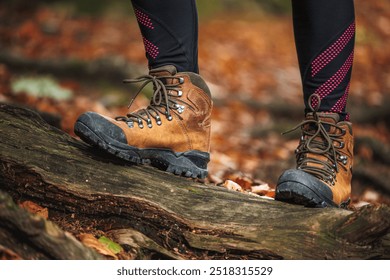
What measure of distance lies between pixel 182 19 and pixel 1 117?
0.85 m

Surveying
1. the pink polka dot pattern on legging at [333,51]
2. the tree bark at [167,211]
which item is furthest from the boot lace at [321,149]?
the tree bark at [167,211]

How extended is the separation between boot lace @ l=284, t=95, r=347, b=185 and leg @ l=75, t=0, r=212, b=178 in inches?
16.9

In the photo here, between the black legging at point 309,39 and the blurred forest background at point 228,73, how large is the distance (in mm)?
874

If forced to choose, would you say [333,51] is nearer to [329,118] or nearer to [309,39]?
[309,39]

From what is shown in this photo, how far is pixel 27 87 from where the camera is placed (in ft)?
17.5

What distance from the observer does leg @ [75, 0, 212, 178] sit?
2039 mm

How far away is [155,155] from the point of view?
209 centimetres

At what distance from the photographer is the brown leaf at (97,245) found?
1.69 meters

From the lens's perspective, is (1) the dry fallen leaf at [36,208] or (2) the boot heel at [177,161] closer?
(1) the dry fallen leaf at [36,208]

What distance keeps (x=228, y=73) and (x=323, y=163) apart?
5658 mm

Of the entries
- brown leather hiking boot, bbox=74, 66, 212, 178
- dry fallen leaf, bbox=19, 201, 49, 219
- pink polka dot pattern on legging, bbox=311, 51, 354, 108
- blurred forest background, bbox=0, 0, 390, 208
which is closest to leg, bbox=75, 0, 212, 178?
brown leather hiking boot, bbox=74, 66, 212, 178

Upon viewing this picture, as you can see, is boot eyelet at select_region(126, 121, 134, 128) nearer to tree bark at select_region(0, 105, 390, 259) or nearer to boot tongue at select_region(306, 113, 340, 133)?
tree bark at select_region(0, 105, 390, 259)

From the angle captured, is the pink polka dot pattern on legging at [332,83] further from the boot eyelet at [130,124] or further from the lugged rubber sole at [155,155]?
the boot eyelet at [130,124]

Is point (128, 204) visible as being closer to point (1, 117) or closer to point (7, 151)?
point (7, 151)
